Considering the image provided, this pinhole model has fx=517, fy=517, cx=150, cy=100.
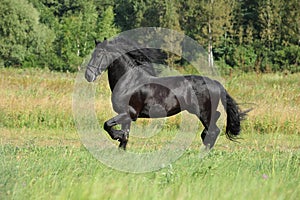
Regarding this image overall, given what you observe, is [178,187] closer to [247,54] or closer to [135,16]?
[247,54]

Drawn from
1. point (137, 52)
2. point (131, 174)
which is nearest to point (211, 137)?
point (137, 52)

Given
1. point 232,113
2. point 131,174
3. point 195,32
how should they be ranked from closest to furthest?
point 131,174, point 232,113, point 195,32

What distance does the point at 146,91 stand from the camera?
8406 mm

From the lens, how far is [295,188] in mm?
4367

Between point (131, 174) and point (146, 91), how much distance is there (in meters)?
3.50

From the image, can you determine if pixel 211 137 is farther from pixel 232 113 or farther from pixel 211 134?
pixel 232 113

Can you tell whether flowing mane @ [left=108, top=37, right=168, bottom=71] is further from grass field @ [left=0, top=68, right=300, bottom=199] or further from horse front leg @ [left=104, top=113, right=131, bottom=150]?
grass field @ [left=0, top=68, right=300, bottom=199]

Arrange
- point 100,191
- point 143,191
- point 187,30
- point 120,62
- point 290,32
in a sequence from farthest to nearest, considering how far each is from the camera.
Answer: point 187,30 < point 290,32 < point 120,62 < point 143,191 < point 100,191

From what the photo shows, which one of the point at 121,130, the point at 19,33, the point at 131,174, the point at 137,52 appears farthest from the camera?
the point at 19,33

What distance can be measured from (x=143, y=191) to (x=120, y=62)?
4.50m

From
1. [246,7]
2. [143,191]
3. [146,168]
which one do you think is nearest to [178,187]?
[143,191]

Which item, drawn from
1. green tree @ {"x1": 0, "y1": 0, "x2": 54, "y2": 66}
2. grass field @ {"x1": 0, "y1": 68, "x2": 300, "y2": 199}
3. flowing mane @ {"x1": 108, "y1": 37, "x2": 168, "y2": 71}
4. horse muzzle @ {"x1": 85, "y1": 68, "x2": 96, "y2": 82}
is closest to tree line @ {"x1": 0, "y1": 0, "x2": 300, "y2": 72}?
green tree @ {"x1": 0, "y1": 0, "x2": 54, "y2": 66}

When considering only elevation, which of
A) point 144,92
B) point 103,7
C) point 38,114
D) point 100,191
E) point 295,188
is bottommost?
point 103,7

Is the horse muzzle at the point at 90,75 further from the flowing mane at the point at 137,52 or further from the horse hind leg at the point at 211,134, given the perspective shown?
the horse hind leg at the point at 211,134
